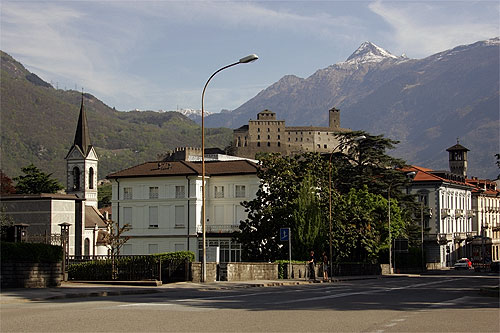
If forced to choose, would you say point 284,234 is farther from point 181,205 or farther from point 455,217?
point 455,217

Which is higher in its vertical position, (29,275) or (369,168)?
(369,168)

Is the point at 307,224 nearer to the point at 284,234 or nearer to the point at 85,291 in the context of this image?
the point at 284,234

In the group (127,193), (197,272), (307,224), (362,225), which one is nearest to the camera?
(197,272)

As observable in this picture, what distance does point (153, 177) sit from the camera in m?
A: 78.9

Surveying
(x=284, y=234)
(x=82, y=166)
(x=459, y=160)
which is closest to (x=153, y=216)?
(x=284, y=234)

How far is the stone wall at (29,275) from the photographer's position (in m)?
27.8

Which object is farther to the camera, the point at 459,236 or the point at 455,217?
the point at 455,217

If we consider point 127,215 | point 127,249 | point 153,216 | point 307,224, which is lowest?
point 127,249

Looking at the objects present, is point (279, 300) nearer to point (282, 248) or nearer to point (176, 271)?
point (176, 271)

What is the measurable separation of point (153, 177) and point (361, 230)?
25217mm

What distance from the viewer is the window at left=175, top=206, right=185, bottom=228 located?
253 ft

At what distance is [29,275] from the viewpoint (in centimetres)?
2850

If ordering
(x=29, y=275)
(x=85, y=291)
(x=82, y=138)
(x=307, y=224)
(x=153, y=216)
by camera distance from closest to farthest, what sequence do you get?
(x=85, y=291) < (x=29, y=275) < (x=307, y=224) < (x=153, y=216) < (x=82, y=138)

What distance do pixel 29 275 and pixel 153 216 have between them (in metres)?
50.2
